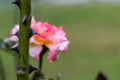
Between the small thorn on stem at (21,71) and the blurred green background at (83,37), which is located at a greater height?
the small thorn on stem at (21,71)

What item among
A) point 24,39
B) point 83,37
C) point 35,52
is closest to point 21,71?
point 24,39

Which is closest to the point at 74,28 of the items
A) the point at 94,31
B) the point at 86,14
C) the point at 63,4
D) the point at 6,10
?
the point at 94,31

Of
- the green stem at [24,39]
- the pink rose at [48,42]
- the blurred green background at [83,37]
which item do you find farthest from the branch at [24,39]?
the blurred green background at [83,37]

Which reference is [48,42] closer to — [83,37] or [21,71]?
[21,71]

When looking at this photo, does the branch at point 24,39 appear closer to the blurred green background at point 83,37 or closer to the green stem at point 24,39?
the green stem at point 24,39

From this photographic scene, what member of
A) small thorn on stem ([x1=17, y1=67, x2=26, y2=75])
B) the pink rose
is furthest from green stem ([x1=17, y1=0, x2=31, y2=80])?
the pink rose
